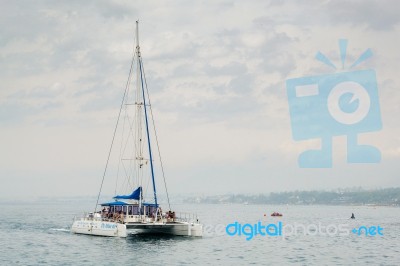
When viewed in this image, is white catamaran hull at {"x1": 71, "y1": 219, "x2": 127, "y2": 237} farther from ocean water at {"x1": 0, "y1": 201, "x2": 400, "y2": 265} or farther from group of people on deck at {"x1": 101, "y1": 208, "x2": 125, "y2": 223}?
group of people on deck at {"x1": 101, "y1": 208, "x2": 125, "y2": 223}

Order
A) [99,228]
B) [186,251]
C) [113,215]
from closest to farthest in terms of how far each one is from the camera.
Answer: [186,251] < [99,228] < [113,215]

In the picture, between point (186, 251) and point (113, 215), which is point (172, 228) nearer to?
point (113, 215)

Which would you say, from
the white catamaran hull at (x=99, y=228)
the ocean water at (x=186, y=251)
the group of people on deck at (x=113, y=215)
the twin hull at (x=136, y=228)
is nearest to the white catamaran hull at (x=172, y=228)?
the twin hull at (x=136, y=228)

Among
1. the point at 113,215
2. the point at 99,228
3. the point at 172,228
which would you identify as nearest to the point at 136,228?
the point at 172,228

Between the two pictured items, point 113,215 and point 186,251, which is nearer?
point 186,251

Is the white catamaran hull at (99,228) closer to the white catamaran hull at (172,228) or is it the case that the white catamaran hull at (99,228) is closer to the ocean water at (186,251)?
the ocean water at (186,251)

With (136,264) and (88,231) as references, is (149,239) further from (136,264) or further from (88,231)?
(136,264)

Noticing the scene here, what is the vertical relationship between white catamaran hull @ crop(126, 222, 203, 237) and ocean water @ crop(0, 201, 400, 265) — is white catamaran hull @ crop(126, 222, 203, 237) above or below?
above

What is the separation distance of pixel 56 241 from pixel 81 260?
54.0 ft

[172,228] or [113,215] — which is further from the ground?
[113,215]


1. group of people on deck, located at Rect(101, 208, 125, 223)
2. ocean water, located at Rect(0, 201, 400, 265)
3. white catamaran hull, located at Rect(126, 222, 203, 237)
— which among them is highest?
group of people on deck, located at Rect(101, 208, 125, 223)

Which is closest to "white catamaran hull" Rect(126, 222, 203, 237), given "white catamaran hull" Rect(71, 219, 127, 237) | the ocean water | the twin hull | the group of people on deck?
the twin hull

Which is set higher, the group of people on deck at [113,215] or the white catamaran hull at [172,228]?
the group of people on deck at [113,215]

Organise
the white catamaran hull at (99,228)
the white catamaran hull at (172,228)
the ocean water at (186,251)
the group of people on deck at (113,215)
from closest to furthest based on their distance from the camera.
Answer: the ocean water at (186,251)
the white catamaran hull at (172,228)
the white catamaran hull at (99,228)
the group of people on deck at (113,215)
